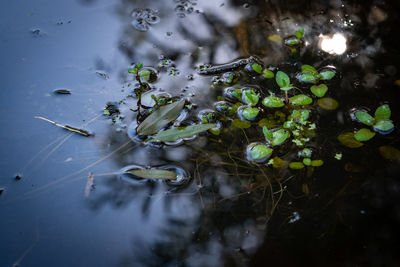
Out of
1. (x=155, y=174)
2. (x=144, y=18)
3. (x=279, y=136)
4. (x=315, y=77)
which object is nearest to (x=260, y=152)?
(x=279, y=136)

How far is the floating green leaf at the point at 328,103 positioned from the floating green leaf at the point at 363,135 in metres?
0.19

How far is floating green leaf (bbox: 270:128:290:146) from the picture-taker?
1.54 metres

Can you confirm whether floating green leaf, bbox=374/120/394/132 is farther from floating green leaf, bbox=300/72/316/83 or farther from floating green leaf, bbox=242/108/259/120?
floating green leaf, bbox=242/108/259/120

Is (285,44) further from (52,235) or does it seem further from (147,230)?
(52,235)

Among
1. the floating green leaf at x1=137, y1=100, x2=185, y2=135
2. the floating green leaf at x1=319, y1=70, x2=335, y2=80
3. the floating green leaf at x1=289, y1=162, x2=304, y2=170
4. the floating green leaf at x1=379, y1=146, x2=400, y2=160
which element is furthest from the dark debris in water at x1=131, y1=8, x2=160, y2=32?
the floating green leaf at x1=379, y1=146, x2=400, y2=160

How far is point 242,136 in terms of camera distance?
1604 millimetres

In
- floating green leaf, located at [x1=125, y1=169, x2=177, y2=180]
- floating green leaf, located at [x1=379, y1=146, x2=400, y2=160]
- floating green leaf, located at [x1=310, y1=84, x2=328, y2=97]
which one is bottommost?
floating green leaf, located at [x1=379, y1=146, x2=400, y2=160]

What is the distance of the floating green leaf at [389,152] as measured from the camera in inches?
59.4

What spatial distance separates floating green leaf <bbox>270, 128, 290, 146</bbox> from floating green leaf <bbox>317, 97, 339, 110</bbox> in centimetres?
28

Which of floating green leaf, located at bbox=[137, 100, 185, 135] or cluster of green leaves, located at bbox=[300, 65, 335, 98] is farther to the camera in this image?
cluster of green leaves, located at bbox=[300, 65, 335, 98]

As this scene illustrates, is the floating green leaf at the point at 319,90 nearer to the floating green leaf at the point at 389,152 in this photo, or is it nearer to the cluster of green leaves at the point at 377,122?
the cluster of green leaves at the point at 377,122

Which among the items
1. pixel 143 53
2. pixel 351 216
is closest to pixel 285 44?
pixel 143 53

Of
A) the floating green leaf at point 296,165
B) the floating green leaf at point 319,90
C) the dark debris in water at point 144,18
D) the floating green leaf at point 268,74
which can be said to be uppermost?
the dark debris in water at point 144,18

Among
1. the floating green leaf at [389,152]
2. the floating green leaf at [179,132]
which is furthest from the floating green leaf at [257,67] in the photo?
the floating green leaf at [389,152]
